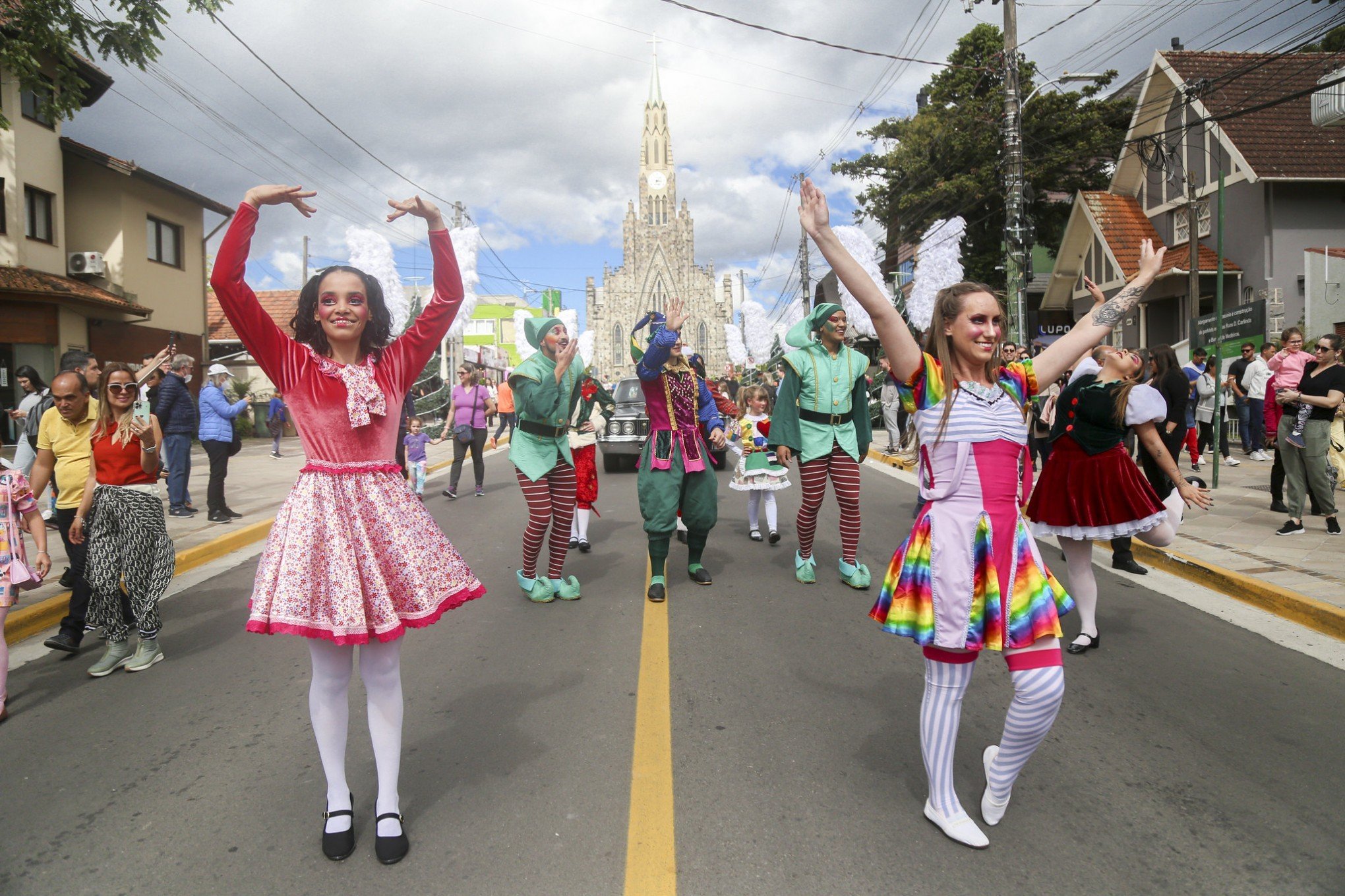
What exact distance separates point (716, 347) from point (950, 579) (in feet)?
387

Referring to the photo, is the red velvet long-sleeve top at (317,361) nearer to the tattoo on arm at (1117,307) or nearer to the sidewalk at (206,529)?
the tattoo on arm at (1117,307)

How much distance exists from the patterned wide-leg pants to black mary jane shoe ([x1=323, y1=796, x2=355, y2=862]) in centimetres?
280

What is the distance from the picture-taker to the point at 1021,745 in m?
2.71

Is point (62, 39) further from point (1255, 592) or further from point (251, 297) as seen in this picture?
point (1255, 592)

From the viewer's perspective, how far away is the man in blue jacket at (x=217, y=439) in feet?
32.3

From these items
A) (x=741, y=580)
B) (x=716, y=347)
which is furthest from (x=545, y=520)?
(x=716, y=347)

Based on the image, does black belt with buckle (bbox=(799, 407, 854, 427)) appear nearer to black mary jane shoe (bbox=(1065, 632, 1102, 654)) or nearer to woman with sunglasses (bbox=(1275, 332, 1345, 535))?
black mary jane shoe (bbox=(1065, 632, 1102, 654))

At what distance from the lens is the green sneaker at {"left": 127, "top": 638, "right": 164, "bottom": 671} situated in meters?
4.81

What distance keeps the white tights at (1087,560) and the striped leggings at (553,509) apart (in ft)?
10.4

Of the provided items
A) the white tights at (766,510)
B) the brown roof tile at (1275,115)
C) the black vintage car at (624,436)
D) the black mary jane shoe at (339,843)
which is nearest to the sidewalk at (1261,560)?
the white tights at (766,510)

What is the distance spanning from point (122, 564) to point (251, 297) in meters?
2.92

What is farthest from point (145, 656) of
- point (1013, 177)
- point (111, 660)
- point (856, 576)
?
point (1013, 177)

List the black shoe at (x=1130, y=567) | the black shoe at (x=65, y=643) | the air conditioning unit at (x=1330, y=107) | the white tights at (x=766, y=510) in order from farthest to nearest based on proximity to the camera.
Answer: the air conditioning unit at (x=1330, y=107), the white tights at (x=766, y=510), the black shoe at (x=1130, y=567), the black shoe at (x=65, y=643)

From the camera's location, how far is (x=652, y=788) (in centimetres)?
314
